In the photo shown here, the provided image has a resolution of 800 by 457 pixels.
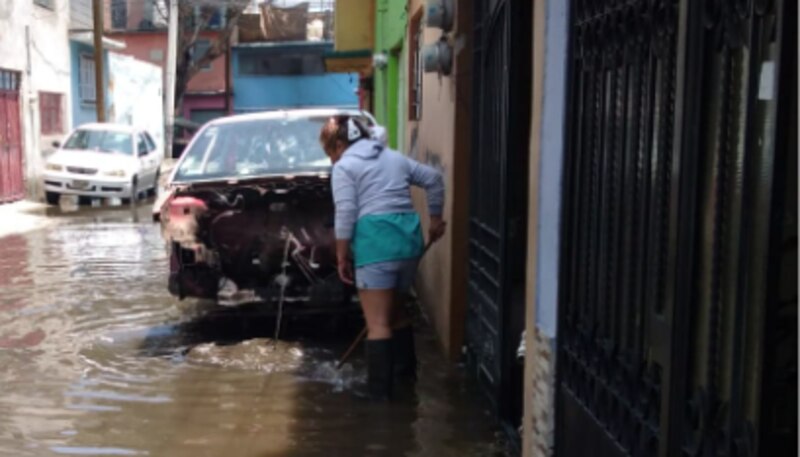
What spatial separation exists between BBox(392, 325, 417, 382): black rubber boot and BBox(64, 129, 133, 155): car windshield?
48.4 feet

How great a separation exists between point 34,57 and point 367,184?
59.5 feet

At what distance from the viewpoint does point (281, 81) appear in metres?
41.4

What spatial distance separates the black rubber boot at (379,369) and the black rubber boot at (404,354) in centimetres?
34

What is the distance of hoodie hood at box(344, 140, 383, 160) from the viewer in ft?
17.0

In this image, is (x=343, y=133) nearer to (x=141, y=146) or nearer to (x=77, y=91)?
(x=141, y=146)

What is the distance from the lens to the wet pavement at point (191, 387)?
471cm

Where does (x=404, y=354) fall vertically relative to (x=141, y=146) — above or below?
below

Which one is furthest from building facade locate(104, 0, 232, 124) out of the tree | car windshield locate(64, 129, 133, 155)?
car windshield locate(64, 129, 133, 155)

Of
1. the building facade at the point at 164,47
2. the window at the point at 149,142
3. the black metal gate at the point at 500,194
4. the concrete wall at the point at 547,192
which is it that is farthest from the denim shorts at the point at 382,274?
the building facade at the point at 164,47

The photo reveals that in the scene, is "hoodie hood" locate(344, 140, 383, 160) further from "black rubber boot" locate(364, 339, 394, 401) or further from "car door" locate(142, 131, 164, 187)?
"car door" locate(142, 131, 164, 187)

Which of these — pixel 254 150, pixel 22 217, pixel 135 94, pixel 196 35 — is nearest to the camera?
pixel 254 150

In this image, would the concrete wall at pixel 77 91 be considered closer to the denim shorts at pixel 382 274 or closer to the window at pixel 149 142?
the window at pixel 149 142

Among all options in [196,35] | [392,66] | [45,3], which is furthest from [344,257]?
[196,35]

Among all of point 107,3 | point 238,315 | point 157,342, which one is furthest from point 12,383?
point 107,3
